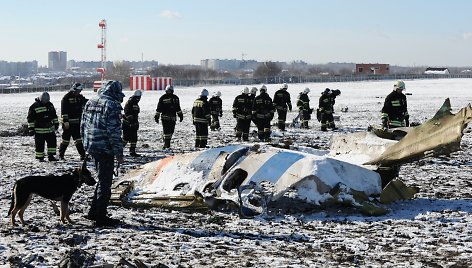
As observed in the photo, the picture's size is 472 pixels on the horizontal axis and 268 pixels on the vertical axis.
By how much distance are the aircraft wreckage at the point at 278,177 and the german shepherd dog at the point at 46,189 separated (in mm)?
1310

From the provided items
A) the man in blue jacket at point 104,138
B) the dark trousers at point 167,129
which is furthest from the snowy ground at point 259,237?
the dark trousers at point 167,129

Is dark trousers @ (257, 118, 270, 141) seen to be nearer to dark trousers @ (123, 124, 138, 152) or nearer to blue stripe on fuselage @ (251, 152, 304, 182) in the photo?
dark trousers @ (123, 124, 138, 152)

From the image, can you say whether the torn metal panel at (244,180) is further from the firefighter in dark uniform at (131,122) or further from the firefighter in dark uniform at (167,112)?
the firefighter in dark uniform at (167,112)

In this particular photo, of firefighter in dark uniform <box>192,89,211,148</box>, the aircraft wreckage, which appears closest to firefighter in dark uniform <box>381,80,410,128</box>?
the aircraft wreckage

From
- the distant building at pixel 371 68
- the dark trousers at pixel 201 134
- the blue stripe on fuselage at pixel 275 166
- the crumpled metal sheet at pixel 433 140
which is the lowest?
the dark trousers at pixel 201 134

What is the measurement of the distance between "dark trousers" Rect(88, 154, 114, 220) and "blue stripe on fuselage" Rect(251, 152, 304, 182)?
6.20 feet

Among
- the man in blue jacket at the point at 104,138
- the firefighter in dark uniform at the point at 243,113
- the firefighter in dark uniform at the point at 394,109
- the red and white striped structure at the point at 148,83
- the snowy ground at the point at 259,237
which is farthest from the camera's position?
the red and white striped structure at the point at 148,83

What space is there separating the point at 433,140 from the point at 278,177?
210 centimetres

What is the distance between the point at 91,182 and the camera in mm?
7855

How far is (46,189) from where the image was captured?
7273 mm

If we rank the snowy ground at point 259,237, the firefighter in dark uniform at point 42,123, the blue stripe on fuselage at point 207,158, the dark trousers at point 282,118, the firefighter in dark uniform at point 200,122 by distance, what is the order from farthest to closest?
the dark trousers at point 282,118
the firefighter in dark uniform at point 200,122
the firefighter in dark uniform at point 42,123
the blue stripe on fuselage at point 207,158
the snowy ground at point 259,237

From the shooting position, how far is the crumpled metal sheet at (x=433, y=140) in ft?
26.1

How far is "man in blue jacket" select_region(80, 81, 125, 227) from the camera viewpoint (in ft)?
24.2

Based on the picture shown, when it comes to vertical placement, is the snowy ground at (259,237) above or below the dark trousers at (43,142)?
below
